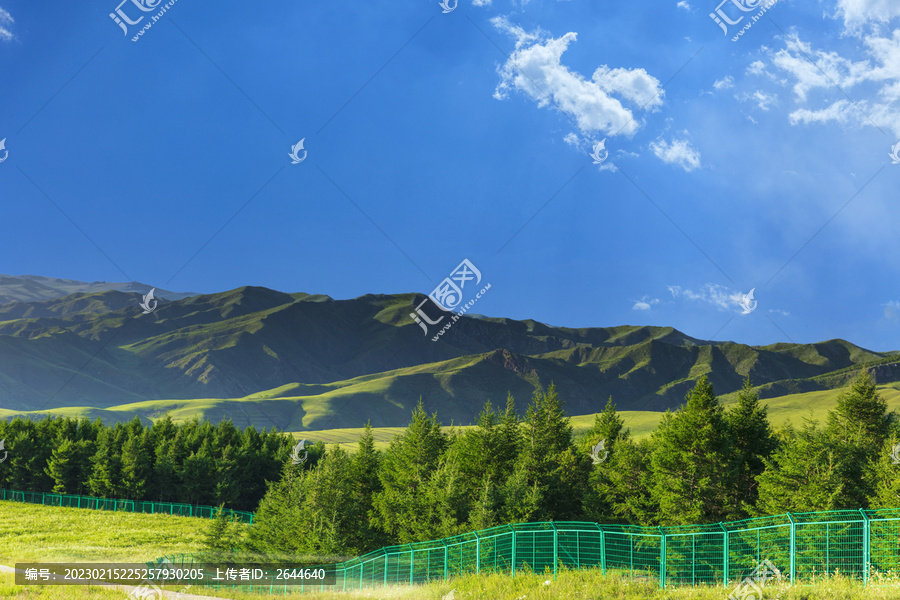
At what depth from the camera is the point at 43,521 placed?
70125 millimetres

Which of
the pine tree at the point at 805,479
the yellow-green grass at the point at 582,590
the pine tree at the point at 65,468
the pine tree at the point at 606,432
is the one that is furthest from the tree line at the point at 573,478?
the pine tree at the point at 65,468

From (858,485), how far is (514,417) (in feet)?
86.0

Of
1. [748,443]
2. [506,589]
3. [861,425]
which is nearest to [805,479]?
[748,443]

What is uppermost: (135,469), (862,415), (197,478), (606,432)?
(862,415)

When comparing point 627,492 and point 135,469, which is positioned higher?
point 627,492

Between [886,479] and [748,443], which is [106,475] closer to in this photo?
[748,443]

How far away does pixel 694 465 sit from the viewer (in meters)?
49.6

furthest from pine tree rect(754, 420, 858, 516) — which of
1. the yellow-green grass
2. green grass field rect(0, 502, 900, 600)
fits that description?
green grass field rect(0, 502, 900, 600)

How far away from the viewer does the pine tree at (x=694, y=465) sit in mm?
49281
